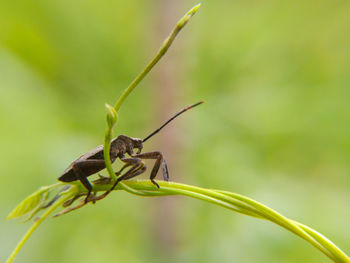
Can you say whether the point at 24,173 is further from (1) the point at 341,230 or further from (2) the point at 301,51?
(2) the point at 301,51

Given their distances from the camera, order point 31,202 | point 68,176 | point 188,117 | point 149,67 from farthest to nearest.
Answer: point 188,117, point 68,176, point 31,202, point 149,67

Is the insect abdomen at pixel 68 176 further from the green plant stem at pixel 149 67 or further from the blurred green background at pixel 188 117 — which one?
the blurred green background at pixel 188 117

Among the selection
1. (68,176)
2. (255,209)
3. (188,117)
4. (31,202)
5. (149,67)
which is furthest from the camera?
(188,117)

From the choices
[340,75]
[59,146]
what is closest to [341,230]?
[340,75]

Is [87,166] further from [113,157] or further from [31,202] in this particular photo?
[31,202]

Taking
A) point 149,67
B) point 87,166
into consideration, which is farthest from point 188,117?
point 149,67

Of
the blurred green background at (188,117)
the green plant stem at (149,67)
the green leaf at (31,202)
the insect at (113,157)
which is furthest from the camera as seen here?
the blurred green background at (188,117)

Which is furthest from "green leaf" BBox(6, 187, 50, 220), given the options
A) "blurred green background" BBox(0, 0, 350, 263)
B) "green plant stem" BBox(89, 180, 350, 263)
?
"blurred green background" BBox(0, 0, 350, 263)

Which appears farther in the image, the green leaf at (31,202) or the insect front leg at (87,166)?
the insect front leg at (87,166)

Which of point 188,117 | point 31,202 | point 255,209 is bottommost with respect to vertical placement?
point 188,117

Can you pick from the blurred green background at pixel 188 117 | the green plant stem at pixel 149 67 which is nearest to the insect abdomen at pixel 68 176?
the green plant stem at pixel 149 67
